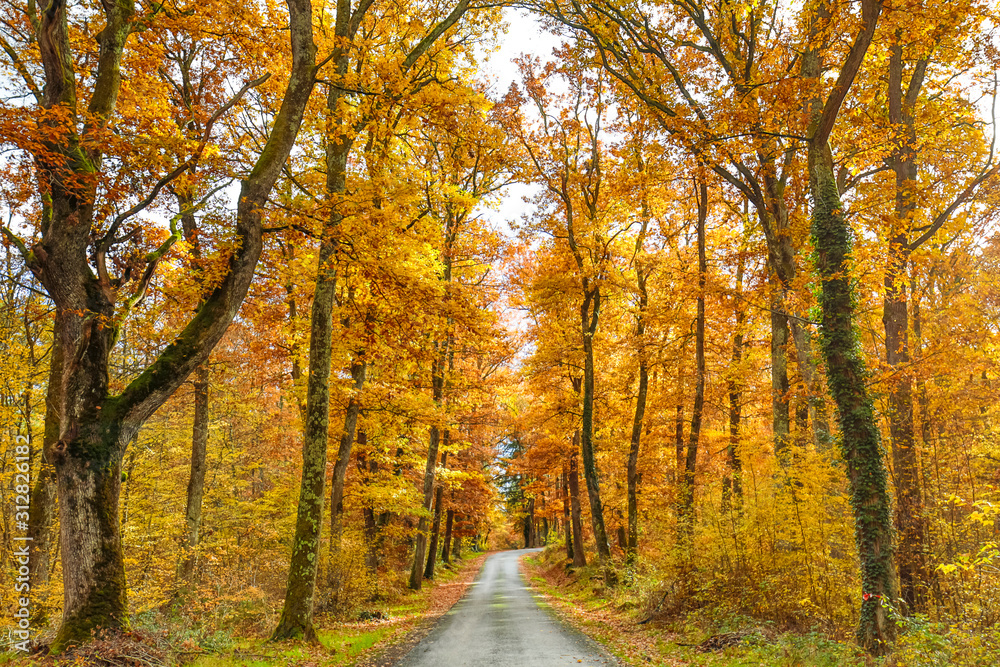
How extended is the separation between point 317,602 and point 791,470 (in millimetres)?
9783

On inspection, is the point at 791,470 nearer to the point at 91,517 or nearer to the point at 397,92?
the point at 397,92

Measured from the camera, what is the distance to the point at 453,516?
2875cm

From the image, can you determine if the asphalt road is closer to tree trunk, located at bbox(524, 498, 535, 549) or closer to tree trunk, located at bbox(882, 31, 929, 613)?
tree trunk, located at bbox(882, 31, 929, 613)

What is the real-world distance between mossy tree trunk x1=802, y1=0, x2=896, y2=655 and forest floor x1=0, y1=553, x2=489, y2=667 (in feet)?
23.6

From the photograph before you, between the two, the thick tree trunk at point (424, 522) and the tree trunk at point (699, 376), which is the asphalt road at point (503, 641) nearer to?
the thick tree trunk at point (424, 522)

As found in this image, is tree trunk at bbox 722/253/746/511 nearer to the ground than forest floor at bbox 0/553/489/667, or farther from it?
farther from it

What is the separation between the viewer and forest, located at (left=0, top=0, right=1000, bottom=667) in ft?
22.4

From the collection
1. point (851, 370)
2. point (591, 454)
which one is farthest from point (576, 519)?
point (851, 370)

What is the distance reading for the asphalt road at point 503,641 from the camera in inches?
308

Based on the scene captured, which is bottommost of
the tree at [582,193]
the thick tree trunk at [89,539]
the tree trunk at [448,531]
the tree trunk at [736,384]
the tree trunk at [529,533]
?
the tree trunk at [529,533]

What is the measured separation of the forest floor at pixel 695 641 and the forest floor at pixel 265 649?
3.88 metres

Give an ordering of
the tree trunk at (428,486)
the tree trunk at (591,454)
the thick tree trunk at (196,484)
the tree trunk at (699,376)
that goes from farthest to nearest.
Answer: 1. the tree trunk at (428,486)
2. the tree trunk at (591,454)
3. the tree trunk at (699,376)
4. the thick tree trunk at (196,484)

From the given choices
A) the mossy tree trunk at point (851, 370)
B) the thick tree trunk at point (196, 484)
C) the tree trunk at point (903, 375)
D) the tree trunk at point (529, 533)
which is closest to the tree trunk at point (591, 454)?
the tree trunk at point (903, 375)

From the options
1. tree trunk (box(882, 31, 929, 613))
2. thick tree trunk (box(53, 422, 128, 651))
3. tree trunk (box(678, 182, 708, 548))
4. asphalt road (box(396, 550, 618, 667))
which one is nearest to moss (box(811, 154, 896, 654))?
tree trunk (box(882, 31, 929, 613))
